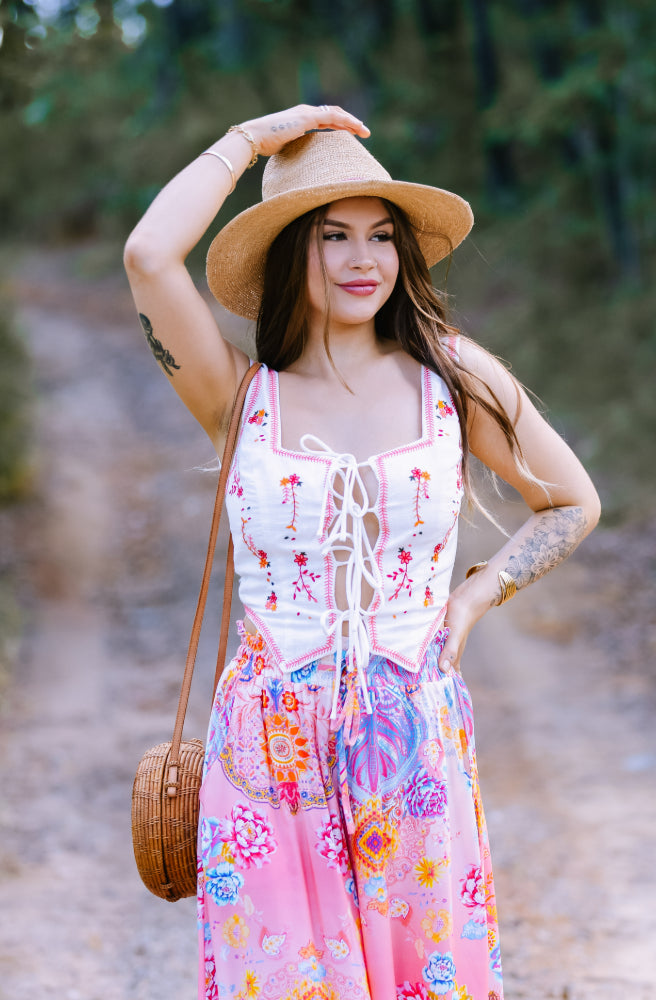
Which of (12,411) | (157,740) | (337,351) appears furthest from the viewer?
(12,411)

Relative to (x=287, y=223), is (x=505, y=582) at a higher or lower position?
lower

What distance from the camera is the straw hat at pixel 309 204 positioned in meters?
1.92

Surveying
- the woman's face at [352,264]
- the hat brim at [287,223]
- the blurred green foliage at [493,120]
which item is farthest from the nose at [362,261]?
the blurred green foliage at [493,120]

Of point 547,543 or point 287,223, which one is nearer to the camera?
point 287,223

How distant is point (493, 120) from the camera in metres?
13.1

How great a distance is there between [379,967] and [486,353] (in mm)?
1185

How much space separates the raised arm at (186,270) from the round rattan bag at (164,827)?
0.67 metres

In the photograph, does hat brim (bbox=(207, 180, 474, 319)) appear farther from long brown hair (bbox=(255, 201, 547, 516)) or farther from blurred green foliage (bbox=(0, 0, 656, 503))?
blurred green foliage (bbox=(0, 0, 656, 503))

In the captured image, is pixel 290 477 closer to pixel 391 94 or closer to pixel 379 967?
pixel 379 967

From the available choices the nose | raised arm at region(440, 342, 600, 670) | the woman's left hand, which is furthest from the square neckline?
the woman's left hand

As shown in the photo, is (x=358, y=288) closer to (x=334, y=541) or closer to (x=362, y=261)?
(x=362, y=261)

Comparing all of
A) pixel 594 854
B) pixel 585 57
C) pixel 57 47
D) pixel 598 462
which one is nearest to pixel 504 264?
pixel 585 57

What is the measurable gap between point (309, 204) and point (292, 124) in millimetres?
198

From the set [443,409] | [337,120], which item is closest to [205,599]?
[443,409]
